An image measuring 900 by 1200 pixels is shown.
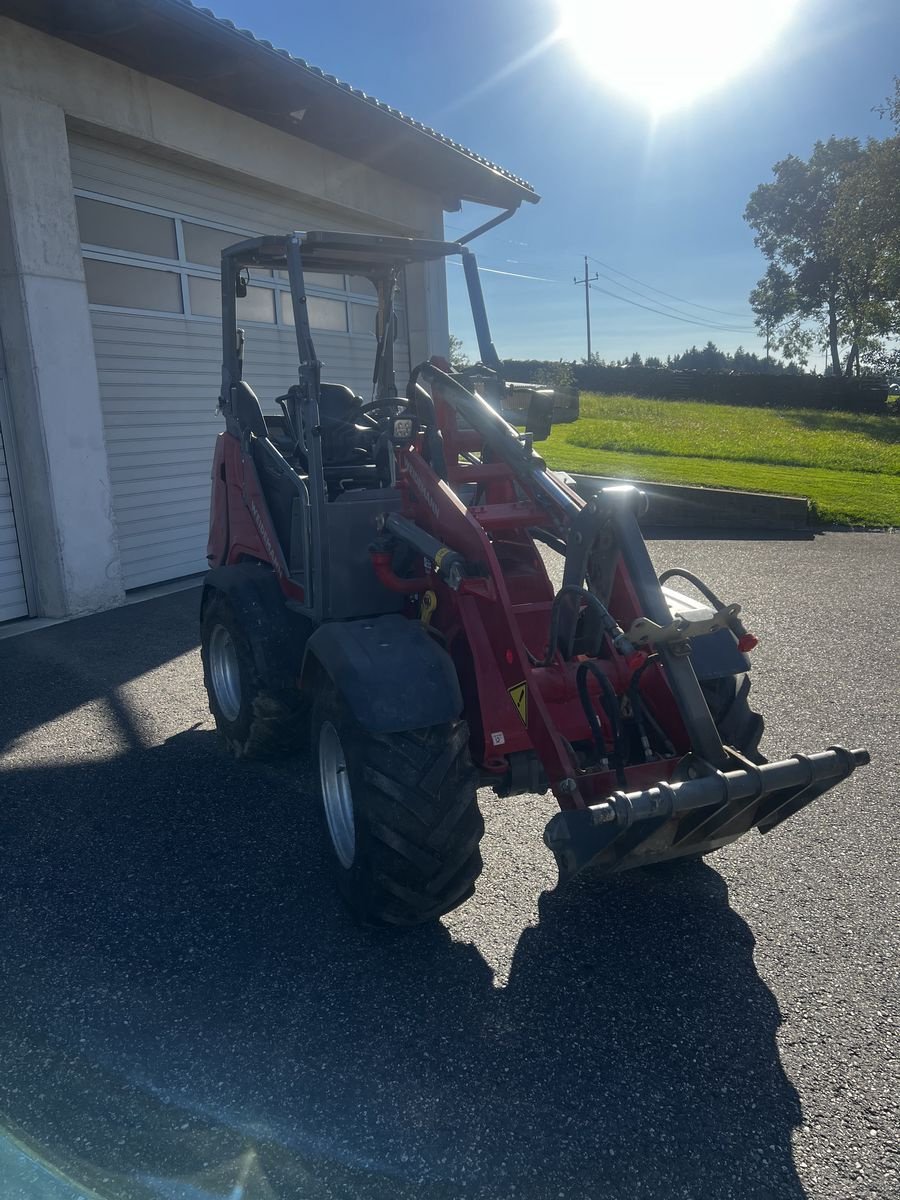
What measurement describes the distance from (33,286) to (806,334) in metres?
56.0

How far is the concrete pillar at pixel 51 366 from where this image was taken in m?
7.61

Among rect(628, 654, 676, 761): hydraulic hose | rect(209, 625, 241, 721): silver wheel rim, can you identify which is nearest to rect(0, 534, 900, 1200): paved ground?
rect(209, 625, 241, 721): silver wheel rim

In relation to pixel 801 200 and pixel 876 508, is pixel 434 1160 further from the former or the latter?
pixel 801 200

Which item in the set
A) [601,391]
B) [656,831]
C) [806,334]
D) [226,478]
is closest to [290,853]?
[656,831]

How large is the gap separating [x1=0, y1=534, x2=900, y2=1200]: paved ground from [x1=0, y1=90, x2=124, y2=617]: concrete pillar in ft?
12.7

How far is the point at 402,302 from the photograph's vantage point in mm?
12984

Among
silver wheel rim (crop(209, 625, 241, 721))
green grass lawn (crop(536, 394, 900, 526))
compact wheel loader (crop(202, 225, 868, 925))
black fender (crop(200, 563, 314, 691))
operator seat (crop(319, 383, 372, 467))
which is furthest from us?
green grass lawn (crop(536, 394, 900, 526))

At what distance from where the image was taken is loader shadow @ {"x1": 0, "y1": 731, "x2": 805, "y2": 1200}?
234cm

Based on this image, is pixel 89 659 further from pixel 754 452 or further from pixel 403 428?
pixel 754 452

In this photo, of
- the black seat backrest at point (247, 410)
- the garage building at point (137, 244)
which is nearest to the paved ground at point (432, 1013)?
the black seat backrest at point (247, 410)

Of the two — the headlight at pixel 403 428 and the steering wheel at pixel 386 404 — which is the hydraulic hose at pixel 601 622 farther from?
→ the steering wheel at pixel 386 404

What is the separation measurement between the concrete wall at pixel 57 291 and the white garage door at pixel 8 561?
130mm

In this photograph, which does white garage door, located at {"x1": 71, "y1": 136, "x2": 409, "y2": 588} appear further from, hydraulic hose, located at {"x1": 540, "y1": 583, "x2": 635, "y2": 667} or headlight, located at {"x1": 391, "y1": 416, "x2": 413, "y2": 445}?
hydraulic hose, located at {"x1": 540, "y1": 583, "x2": 635, "y2": 667}

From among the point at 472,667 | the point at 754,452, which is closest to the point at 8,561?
the point at 472,667
